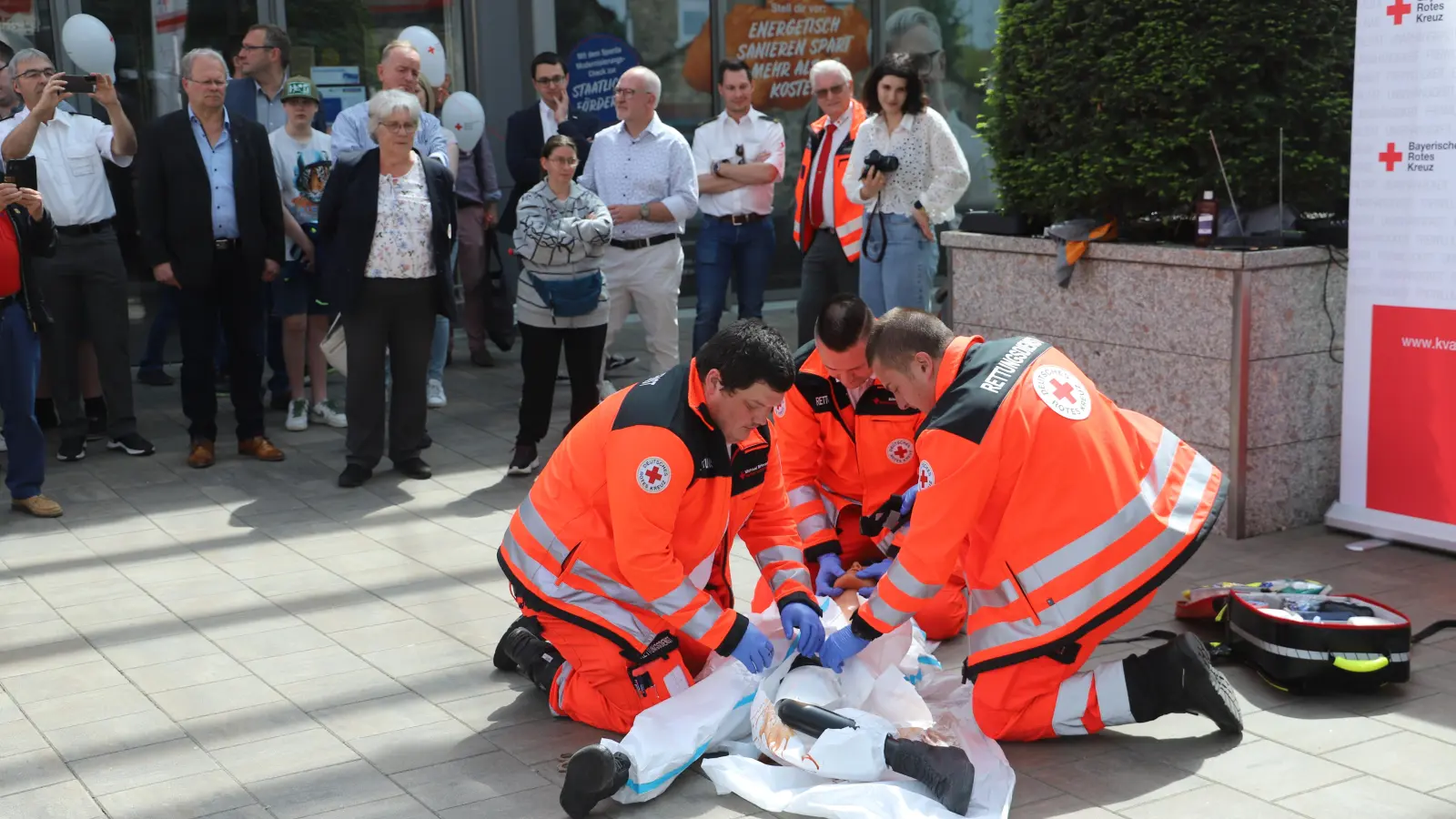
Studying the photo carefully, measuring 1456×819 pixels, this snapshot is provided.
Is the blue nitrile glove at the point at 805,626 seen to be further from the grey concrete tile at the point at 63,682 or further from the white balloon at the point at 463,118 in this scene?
the white balloon at the point at 463,118

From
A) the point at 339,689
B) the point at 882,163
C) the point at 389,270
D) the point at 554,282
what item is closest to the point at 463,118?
the point at 389,270

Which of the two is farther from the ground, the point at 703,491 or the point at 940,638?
the point at 703,491

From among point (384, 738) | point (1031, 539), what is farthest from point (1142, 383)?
point (384, 738)

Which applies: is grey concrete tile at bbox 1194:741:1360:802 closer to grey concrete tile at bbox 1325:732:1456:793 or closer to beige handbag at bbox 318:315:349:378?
grey concrete tile at bbox 1325:732:1456:793

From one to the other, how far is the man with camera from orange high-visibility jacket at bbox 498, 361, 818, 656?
134 inches

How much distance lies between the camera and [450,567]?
622cm

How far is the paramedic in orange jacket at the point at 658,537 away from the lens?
4.12 meters

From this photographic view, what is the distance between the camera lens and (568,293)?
295 inches

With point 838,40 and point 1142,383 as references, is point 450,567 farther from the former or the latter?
point 838,40

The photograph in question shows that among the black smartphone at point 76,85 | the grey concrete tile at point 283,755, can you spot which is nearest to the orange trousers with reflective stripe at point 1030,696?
the grey concrete tile at point 283,755

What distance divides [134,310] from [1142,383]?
7.06m

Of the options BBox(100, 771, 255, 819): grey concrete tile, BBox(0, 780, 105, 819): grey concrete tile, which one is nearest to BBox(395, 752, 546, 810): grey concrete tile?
BBox(100, 771, 255, 819): grey concrete tile

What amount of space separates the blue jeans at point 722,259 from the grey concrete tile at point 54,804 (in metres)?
5.45

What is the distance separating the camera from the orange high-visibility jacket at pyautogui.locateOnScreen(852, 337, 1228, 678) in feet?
13.6
